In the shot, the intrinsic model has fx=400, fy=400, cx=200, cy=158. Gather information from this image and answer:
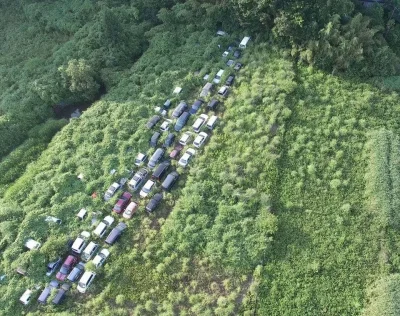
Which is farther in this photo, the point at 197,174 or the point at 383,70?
the point at 383,70

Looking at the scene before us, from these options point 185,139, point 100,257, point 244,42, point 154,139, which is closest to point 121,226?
point 100,257

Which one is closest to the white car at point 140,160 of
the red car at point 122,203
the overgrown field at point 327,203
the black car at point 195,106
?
the red car at point 122,203

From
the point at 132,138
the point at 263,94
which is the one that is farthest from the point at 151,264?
the point at 263,94

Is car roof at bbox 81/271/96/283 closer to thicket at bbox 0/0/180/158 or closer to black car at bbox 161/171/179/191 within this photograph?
black car at bbox 161/171/179/191

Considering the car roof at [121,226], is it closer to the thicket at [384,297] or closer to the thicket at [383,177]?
the thicket at [384,297]

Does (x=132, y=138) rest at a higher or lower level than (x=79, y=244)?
higher

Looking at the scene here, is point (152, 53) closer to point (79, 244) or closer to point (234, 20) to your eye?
point (234, 20)

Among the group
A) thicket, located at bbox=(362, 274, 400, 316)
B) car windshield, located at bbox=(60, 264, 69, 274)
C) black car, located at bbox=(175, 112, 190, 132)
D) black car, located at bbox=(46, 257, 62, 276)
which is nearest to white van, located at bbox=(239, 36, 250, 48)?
black car, located at bbox=(175, 112, 190, 132)
